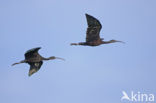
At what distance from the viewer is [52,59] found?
80.9 metres

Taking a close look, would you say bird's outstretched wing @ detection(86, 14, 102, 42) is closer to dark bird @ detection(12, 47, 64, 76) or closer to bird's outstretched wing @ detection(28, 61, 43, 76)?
dark bird @ detection(12, 47, 64, 76)

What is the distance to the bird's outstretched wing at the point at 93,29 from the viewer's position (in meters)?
79.3

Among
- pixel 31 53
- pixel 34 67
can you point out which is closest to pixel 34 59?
pixel 31 53

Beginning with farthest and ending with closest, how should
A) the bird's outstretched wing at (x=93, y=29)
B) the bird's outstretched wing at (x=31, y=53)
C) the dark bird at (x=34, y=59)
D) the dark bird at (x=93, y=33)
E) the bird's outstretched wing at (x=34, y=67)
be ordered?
the bird's outstretched wing at (x=34, y=67) → the dark bird at (x=93, y=33) → the bird's outstretched wing at (x=93, y=29) → the dark bird at (x=34, y=59) → the bird's outstretched wing at (x=31, y=53)

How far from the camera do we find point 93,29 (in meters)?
79.9

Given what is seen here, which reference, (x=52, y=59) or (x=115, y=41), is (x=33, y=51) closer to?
A: (x=52, y=59)

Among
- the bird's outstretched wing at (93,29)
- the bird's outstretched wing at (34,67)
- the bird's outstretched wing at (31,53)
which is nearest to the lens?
the bird's outstretched wing at (31,53)

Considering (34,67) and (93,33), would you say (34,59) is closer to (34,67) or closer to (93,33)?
(34,67)

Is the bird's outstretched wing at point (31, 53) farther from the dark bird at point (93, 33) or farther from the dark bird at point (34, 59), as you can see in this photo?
the dark bird at point (93, 33)

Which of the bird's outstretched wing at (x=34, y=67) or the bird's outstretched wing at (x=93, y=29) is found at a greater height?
the bird's outstretched wing at (x=93, y=29)

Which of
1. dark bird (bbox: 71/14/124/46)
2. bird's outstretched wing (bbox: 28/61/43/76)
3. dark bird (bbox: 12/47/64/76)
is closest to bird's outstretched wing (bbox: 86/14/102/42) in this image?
dark bird (bbox: 71/14/124/46)

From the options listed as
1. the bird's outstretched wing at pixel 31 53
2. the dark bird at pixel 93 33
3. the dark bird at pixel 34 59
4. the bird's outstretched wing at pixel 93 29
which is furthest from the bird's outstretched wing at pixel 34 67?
the bird's outstretched wing at pixel 93 29

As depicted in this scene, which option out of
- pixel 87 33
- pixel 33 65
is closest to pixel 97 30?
pixel 87 33

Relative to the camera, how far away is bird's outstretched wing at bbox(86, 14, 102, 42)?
79312 mm
